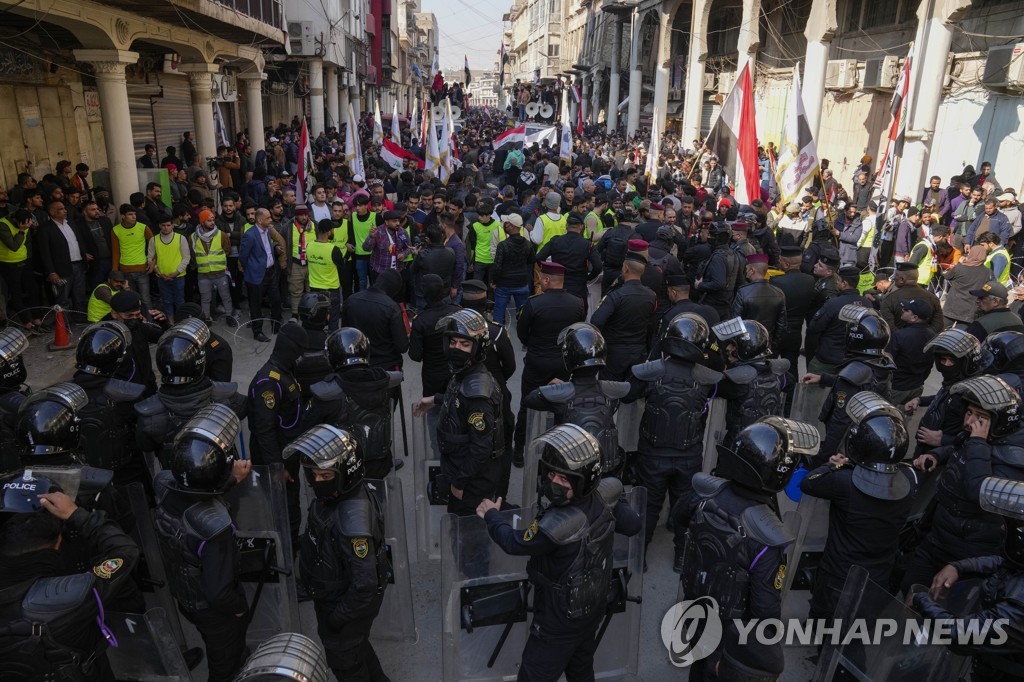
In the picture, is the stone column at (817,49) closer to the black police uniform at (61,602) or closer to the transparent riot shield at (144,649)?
the transparent riot shield at (144,649)

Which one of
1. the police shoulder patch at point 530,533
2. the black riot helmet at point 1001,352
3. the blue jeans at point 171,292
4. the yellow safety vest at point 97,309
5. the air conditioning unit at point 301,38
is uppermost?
the air conditioning unit at point 301,38

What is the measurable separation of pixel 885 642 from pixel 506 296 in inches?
234

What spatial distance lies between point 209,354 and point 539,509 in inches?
118

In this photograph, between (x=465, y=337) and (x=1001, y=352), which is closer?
(x=465, y=337)

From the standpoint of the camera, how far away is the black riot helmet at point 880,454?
3363mm

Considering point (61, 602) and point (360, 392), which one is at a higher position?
point (360, 392)

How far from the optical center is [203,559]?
305cm

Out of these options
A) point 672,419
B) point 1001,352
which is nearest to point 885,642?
point 672,419

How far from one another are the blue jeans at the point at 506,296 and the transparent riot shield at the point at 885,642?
18.4 ft

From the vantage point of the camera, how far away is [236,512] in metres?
3.77

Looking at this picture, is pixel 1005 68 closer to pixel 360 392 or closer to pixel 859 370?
pixel 859 370

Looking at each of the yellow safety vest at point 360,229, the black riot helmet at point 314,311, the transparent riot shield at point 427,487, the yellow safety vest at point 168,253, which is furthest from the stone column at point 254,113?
the transparent riot shield at point 427,487

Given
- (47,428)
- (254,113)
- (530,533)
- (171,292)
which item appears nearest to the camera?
(530,533)

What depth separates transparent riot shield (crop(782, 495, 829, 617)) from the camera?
395 cm
